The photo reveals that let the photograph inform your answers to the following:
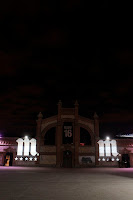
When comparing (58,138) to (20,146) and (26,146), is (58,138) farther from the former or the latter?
(20,146)

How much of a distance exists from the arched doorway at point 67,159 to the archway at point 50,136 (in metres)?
3.57

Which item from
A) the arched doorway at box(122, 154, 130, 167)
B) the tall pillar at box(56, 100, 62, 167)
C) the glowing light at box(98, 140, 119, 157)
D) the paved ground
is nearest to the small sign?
the tall pillar at box(56, 100, 62, 167)

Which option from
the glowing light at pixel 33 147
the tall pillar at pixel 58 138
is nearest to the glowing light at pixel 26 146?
the glowing light at pixel 33 147

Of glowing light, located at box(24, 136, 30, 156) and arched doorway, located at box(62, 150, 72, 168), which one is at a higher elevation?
glowing light, located at box(24, 136, 30, 156)

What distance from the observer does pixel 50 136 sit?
35062 millimetres

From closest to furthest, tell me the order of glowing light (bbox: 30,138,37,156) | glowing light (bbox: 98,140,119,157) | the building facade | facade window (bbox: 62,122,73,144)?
the building facade < glowing light (bbox: 30,138,37,156) < glowing light (bbox: 98,140,119,157) < facade window (bbox: 62,122,73,144)

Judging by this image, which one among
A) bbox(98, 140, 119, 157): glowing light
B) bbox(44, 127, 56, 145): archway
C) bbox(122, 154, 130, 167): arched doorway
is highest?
bbox(44, 127, 56, 145): archway

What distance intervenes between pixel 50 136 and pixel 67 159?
5.89 meters

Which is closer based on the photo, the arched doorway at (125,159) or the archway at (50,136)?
the arched doorway at (125,159)

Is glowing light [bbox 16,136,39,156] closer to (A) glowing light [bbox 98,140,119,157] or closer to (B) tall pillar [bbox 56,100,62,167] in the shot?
(B) tall pillar [bbox 56,100,62,167]

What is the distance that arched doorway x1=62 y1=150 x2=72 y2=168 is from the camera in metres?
31.2

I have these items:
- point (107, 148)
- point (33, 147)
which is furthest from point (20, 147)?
point (107, 148)

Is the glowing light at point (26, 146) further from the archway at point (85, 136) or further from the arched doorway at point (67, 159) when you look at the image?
the archway at point (85, 136)

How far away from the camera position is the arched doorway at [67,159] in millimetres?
31183
